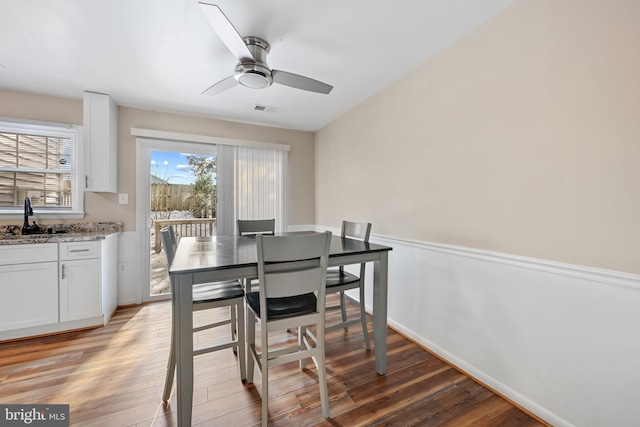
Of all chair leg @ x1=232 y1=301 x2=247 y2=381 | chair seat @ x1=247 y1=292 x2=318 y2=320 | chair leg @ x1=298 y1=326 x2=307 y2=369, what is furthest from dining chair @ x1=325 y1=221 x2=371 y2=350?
chair leg @ x1=232 y1=301 x2=247 y2=381

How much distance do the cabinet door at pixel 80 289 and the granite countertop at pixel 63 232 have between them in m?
0.23

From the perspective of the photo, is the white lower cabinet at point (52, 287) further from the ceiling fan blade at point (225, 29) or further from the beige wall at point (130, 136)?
the ceiling fan blade at point (225, 29)

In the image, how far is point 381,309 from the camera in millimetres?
1820

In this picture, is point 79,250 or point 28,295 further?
point 79,250


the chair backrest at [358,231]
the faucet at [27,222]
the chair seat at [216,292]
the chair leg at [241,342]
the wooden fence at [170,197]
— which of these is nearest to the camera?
the chair seat at [216,292]

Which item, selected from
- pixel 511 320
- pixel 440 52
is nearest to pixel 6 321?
pixel 511 320

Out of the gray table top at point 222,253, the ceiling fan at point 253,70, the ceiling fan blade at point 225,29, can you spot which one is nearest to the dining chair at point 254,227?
the gray table top at point 222,253

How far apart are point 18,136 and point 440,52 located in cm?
422

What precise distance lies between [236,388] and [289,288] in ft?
2.90

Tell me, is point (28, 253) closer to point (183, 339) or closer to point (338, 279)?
point (183, 339)

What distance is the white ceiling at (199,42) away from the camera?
5.25 ft

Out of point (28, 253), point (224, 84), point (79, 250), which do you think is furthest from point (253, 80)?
point (28, 253)

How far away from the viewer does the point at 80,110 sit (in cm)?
291

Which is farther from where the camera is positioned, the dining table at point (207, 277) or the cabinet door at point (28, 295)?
the cabinet door at point (28, 295)
